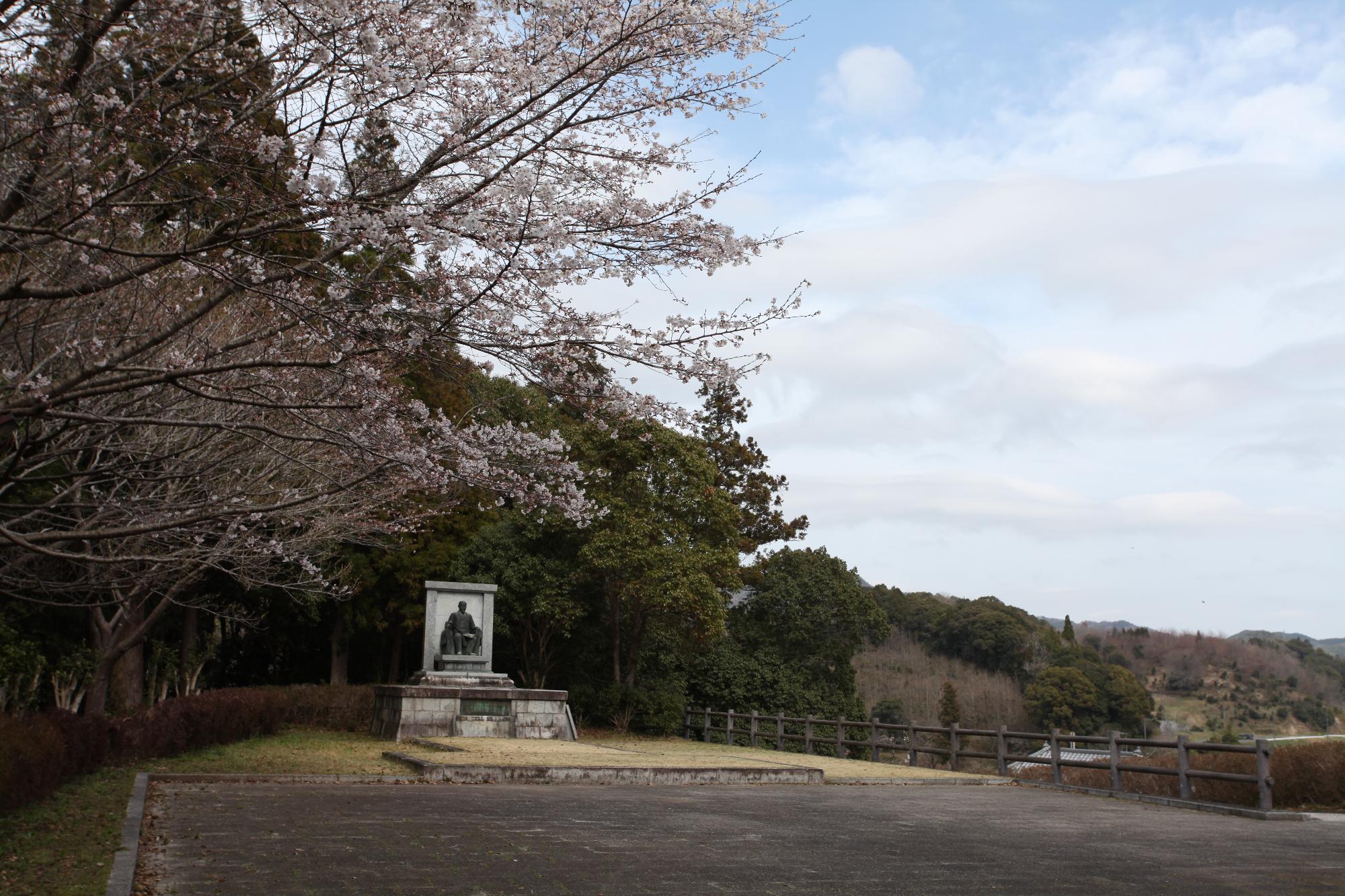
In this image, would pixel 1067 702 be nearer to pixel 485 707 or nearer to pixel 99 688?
pixel 485 707

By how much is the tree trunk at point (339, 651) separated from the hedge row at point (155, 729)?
11.4 ft

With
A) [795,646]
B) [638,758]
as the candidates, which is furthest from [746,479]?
[638,758]

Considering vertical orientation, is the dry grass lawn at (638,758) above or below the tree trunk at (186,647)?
below

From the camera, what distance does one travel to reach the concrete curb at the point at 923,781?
14.0 m

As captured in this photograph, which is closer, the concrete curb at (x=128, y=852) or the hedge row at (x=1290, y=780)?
the concrete curb at (x=128, y=852)

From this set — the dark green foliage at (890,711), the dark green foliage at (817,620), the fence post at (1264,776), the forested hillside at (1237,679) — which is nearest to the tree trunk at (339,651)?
the dark green foliage at (817,620)

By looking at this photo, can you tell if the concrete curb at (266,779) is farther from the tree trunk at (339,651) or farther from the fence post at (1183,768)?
the tree trunk at (339,651)

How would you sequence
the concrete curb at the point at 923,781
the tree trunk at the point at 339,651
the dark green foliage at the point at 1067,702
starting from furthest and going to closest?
the dark green foliage at the point at 1067,702, the tree trunk at the point at 339,651, the concrete curb at the point at 923,781

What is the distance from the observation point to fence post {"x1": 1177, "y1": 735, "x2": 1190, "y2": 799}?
1259 cm

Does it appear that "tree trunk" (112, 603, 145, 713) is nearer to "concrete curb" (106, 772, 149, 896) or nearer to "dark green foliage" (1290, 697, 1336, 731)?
"concrete curb" (106, 772, 149, 896)

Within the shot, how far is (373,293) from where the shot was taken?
213 inches

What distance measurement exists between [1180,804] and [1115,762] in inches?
46.8

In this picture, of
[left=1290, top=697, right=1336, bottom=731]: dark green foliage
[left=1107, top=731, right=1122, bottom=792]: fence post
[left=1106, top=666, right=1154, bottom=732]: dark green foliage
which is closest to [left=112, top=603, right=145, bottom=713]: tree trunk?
[left=1107, top=731, right=1122, bottom=792]: fence post

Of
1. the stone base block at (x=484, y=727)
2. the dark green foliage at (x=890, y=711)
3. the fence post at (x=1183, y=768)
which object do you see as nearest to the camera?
the fence post at (x=1183, y=768)
